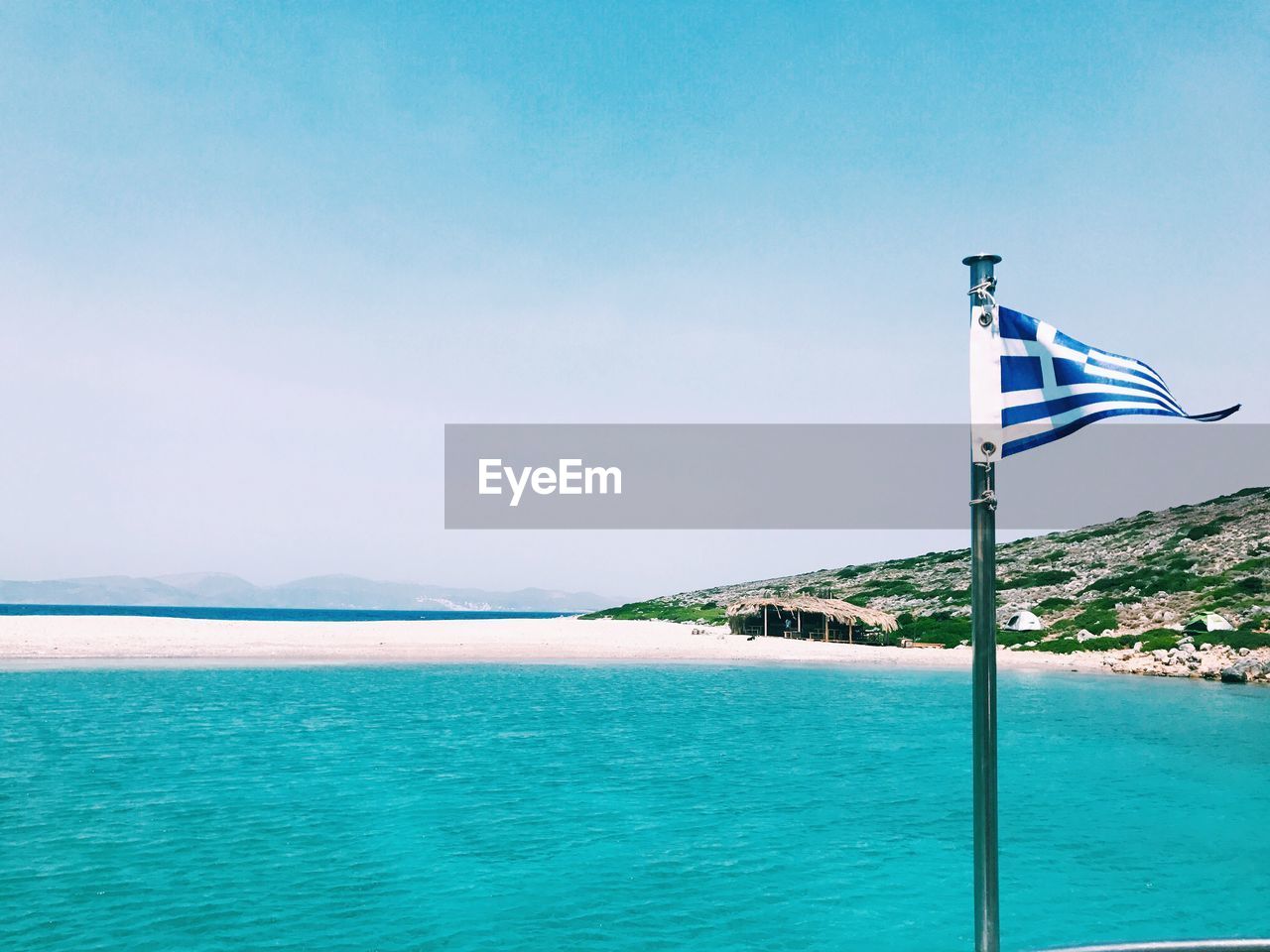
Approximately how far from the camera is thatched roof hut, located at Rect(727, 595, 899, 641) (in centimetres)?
5456

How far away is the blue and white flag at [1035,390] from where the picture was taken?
386cm

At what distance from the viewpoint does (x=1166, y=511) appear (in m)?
90.4

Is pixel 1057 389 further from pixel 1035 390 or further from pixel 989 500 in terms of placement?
pixel 989 500

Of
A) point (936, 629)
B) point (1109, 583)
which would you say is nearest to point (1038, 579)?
point (1109, 583)

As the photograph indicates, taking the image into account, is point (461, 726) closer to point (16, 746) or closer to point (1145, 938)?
point (16, 746)

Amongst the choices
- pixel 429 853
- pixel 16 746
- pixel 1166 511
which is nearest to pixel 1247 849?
pixel 429 853

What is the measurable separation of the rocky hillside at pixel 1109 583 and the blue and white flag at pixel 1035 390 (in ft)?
147

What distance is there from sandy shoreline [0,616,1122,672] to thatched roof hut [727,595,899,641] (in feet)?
6.17

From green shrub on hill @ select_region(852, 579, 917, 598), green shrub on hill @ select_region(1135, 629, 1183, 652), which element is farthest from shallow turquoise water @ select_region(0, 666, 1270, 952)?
green shrub on hill @ select_region(852, 579, 917, 598)

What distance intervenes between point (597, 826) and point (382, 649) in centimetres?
3546

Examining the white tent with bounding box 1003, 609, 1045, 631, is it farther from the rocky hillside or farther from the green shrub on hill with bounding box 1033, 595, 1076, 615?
the green shrub on hill with bounding box 1033, 595, 1076, 615

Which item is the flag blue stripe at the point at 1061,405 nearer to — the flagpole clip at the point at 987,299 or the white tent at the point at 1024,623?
the flagpole clip at the point at 987,299

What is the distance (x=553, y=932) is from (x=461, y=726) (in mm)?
14076

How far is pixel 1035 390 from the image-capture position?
3.92 meters
